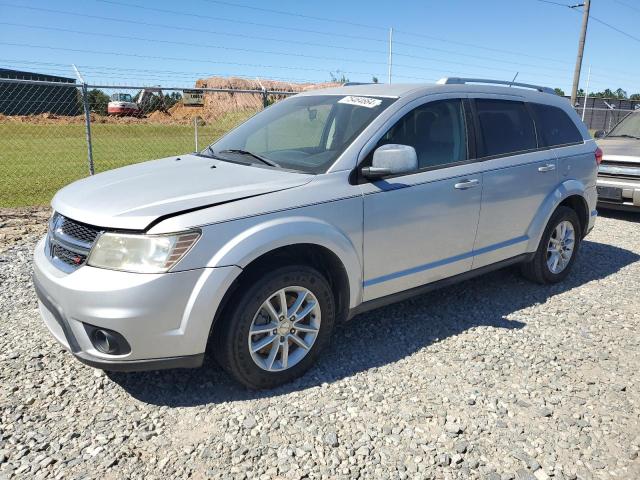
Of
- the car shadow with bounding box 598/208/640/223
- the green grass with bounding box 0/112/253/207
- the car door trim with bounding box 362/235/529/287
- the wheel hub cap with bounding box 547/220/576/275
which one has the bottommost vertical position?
the car shadow with bounding box 598/208/640/223

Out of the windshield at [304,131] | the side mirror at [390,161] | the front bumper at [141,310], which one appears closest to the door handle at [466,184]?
the side mirror at [390,161]

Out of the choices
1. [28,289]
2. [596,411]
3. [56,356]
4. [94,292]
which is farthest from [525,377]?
[28,289]

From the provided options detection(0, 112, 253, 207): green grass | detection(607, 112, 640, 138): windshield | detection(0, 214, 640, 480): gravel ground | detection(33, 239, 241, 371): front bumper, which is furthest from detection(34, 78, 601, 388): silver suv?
detection(0, 112, 253, 207): green grass

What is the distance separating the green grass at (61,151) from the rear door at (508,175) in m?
6.67

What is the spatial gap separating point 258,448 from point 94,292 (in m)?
1.14

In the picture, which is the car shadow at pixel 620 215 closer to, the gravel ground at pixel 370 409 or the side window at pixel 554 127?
the side window at pixel 554 127

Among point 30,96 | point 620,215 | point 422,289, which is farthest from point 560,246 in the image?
point 30,96

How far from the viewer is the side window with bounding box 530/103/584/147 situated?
15.5ft

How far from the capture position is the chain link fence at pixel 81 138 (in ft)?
28.5

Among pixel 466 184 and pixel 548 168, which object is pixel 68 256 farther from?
pixel 548 168

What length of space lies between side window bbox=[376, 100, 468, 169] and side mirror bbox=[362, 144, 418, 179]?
184 millimetres

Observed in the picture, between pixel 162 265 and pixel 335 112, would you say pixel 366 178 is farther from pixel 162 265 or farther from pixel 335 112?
pixel 162 265

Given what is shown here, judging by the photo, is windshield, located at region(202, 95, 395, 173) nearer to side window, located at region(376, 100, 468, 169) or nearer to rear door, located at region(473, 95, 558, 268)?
side window, located at region(376, 100, 468, 169)

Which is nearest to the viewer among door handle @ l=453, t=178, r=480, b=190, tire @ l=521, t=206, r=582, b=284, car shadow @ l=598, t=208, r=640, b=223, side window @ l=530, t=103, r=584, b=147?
door handle @ l=453, t=178, r=480, b=190
